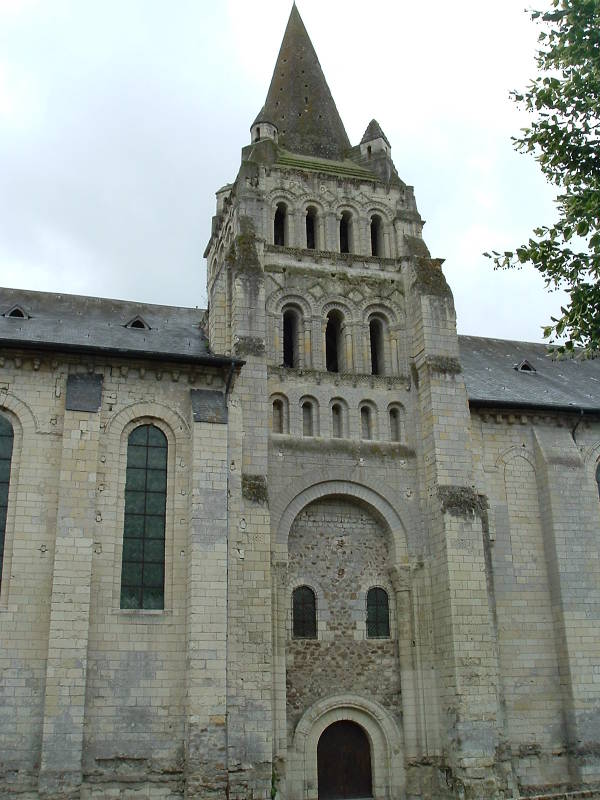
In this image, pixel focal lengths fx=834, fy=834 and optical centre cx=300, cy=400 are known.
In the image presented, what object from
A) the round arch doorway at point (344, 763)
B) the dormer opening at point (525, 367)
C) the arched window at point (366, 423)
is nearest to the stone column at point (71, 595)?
the round arch doorway at point (344, 763)

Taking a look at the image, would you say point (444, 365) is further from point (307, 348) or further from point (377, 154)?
point (377, 154)

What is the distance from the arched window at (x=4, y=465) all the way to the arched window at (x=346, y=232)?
11.8 m

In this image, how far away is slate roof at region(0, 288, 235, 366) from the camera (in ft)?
72.2

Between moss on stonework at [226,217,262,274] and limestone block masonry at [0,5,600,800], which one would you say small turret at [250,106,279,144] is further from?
moss on stonework at [226,217,262,274]

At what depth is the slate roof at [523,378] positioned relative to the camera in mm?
25656

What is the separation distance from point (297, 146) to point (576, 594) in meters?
16.9

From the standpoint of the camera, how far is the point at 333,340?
1024 inches

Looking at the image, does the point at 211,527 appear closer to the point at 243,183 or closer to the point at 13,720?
the point at 13,720

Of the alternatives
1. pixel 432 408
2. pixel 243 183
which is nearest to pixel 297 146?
pixel 243 183

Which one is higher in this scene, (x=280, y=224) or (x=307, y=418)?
(x=280, y=224)

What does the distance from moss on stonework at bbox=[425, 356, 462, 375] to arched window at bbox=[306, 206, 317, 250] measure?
218 inches

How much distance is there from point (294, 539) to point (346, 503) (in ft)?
6.13

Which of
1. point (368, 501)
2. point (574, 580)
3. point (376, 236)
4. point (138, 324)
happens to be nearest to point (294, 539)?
point (368, 501)

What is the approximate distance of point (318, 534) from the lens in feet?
74.8
